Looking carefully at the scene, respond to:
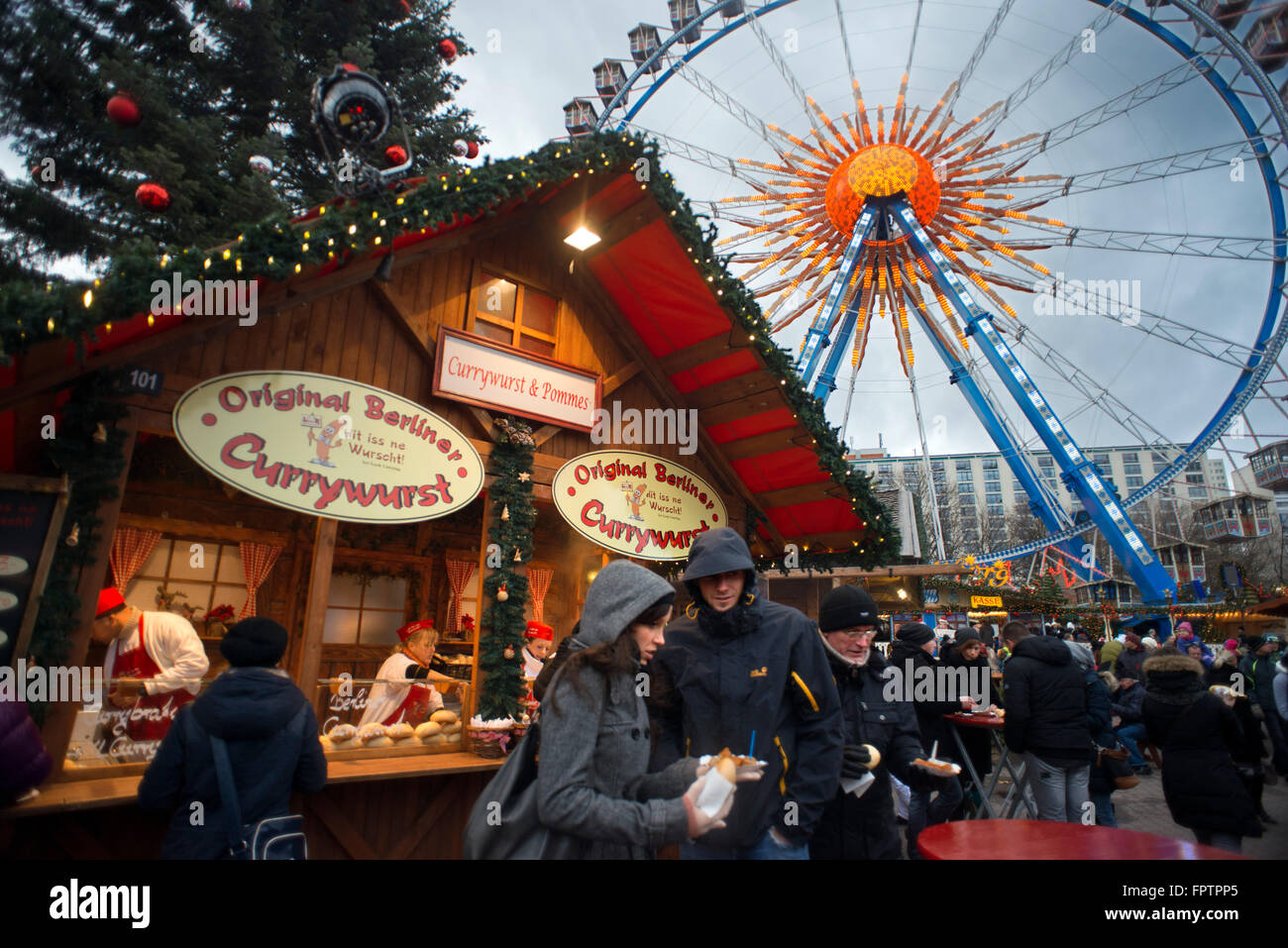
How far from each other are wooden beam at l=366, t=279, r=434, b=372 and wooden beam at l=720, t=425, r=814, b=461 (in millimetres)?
3309

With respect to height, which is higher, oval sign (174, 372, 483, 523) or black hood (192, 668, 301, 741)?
oval sign (174, 372, 483, 523)

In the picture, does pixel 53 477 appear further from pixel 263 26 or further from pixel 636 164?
pixel 263 26

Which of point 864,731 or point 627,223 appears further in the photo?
point 627,223

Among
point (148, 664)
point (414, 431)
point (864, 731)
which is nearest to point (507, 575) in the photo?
point (414, 431)

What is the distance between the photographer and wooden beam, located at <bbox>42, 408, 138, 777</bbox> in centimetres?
335

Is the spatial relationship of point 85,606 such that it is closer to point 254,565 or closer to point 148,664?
point 148,664

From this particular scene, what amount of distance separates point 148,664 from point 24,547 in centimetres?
128

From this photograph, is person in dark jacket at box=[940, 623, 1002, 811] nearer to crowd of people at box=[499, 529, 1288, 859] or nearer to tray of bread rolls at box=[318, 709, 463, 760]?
crowd of people at box=[499, 529, 1288, 859]

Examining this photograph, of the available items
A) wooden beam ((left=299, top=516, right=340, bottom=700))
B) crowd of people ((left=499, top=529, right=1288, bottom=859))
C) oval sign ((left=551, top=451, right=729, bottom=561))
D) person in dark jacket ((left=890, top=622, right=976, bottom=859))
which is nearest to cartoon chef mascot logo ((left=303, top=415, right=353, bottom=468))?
wooden beam ((left=299, top=516, right=340, bottom=700))

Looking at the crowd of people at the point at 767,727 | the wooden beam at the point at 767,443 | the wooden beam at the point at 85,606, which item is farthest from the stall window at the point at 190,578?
the crowd of people at the point at 767,727

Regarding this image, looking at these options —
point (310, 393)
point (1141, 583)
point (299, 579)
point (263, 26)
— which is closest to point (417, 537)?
point (299, 579)

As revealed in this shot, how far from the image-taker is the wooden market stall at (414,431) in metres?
3.62

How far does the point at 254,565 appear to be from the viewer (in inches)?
291
